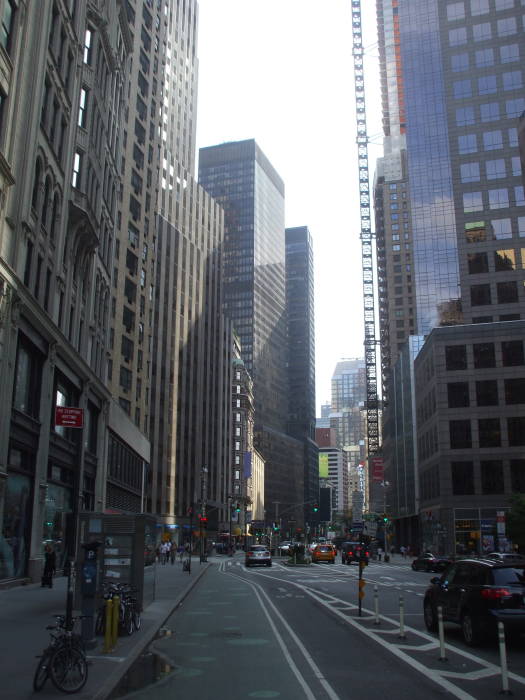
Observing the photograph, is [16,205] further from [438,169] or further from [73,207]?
[438,169]

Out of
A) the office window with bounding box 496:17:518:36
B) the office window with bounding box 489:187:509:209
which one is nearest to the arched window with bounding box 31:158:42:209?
the office window with bounding box 489:187:509:209

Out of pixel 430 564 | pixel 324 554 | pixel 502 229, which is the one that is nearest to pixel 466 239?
pixel 502 229

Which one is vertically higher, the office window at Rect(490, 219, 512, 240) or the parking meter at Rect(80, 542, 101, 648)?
the office window at Rect(490, 219, 512, 240)

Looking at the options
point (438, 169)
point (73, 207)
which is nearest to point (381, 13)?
point (438, 169)

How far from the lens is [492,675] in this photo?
1081 centimetres

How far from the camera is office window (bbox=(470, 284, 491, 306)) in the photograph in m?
78.2

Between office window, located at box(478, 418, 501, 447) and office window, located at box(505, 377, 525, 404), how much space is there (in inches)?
99.0

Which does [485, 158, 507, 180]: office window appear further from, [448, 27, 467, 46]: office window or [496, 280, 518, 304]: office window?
[448, 27, 467, 46]: office window

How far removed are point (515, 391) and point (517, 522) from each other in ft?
78.3

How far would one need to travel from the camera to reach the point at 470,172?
83562 mm

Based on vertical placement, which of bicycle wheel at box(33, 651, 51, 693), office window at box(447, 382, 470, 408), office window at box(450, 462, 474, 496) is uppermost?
office window at box(447, 382, 470, 408)

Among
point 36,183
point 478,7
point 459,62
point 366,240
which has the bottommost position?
point 36,183

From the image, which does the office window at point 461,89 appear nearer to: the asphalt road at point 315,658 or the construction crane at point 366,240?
the asphalt road at point 315,658

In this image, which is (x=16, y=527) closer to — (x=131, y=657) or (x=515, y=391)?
(x=131, y=657)
